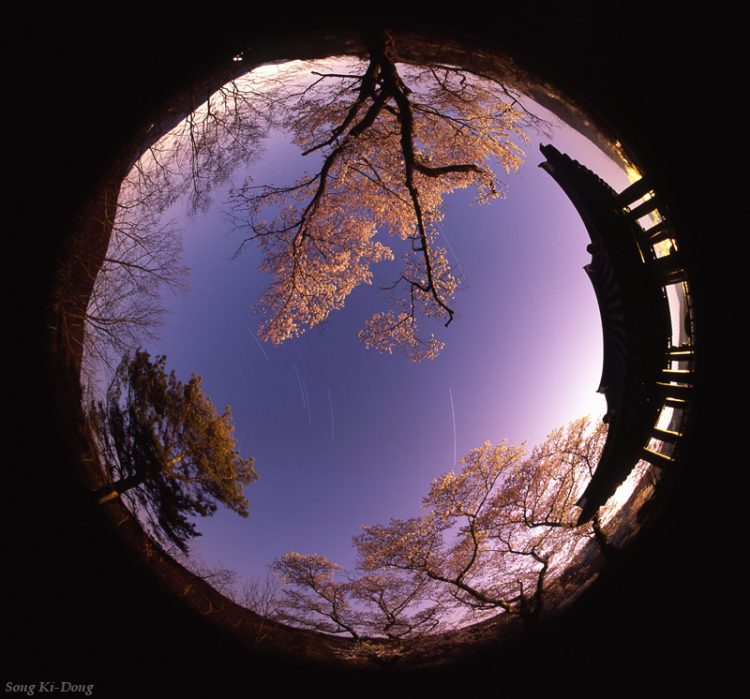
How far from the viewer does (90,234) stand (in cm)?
267

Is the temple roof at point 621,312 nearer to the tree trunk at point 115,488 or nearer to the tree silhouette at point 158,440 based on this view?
the tree silhouette at point 158,440

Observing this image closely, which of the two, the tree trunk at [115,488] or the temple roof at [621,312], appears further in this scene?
the temple roof at [621,312]

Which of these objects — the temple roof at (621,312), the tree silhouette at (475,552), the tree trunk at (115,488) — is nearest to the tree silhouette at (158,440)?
the tree trunk at (115,488)

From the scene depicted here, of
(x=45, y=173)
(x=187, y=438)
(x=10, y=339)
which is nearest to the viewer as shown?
(x=45, y=173)

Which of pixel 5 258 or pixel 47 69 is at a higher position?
pixel 47 69

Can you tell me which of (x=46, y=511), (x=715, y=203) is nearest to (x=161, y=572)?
(x=46, y=511)

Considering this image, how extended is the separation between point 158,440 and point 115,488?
73cm

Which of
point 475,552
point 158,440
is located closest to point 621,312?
point 475,552

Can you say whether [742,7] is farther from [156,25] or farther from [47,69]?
[47,69]

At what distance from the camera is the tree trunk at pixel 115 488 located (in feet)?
9.36

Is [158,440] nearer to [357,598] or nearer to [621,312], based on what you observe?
[357,598]

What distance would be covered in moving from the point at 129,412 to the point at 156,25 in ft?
11.7

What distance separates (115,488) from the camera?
2.89 metres

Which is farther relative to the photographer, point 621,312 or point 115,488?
point 621,312
